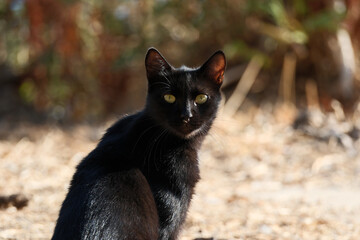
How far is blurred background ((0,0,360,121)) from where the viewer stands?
597 centimetres

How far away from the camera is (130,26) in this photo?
6.96 meters

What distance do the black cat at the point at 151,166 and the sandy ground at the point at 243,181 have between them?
0.46 m

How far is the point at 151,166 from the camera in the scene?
2.54 meters

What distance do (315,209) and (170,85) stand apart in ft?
6.17

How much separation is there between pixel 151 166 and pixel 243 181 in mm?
2400

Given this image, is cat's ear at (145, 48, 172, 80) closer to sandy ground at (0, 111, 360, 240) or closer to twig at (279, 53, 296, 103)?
sandy ground at (0, 111, 360, 240)

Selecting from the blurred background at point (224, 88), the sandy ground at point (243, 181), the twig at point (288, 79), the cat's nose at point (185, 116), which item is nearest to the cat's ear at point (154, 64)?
the cat's nose at point (185, 116)

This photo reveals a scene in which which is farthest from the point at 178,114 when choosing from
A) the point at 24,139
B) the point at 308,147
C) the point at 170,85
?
the point at 24,139

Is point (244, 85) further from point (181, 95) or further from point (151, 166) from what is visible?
point (151, 166)

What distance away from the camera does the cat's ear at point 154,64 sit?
273cm

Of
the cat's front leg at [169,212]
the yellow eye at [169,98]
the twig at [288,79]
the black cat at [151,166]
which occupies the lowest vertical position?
the twig at [288,79]

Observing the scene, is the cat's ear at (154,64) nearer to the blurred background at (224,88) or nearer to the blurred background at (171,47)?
the blurred background at (224,88)

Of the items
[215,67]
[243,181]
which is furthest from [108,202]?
[243,181]

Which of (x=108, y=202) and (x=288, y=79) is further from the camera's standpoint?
(x=288, y=79)
